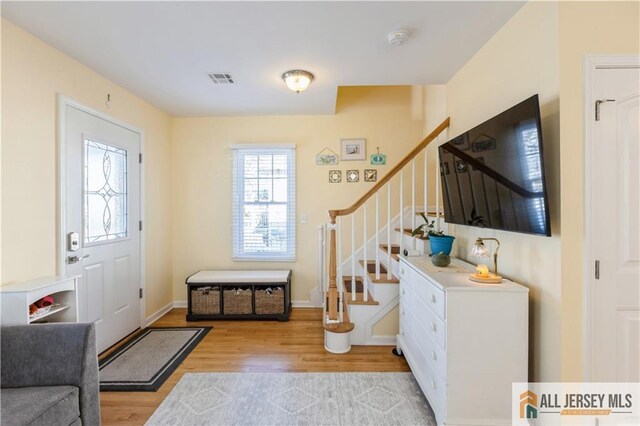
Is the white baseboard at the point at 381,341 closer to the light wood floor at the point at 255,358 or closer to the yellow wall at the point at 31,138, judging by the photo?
the light wood floor at the point at 255,358

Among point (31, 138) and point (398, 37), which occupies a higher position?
point (398, 37)

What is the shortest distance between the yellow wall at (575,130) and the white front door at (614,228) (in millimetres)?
59

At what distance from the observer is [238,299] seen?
3.49m

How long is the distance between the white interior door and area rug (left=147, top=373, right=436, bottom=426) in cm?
110

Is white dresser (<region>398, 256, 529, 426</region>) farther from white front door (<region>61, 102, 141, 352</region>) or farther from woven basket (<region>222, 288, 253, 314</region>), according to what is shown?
white front door (<region>61, 102, 141, 352</region>)

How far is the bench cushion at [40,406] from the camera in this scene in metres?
1.23

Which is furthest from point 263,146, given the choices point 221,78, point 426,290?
point 426,290

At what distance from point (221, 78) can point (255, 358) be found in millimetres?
2627

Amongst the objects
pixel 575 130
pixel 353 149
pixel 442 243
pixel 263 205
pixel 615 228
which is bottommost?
pixel 442 243

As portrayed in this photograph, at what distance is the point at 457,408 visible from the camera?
64.6 inches

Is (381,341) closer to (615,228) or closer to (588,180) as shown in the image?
(615,228)

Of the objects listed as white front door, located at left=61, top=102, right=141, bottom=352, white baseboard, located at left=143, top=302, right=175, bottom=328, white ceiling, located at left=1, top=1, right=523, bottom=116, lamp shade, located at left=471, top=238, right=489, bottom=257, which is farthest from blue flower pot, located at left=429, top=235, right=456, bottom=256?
white baseboard, located at left=143, top=302, right=175, bottom=328

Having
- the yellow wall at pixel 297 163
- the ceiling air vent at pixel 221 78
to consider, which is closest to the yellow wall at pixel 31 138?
the ceiling air vent at pixel 221 78

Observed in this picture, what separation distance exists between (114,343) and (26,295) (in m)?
1.40
